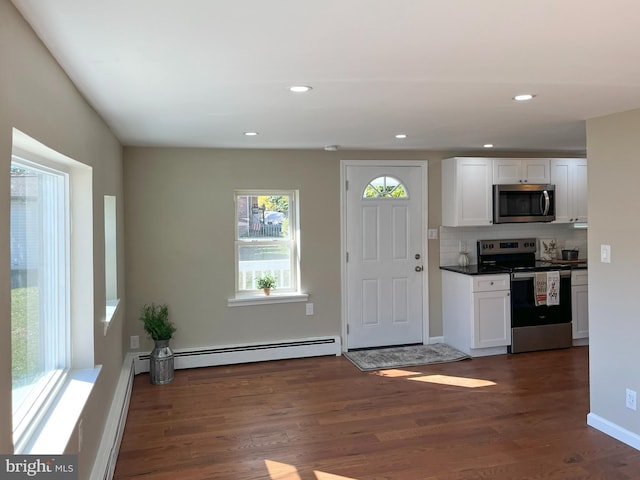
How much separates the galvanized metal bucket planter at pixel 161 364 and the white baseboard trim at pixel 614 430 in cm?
348

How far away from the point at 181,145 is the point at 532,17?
3.75 meters

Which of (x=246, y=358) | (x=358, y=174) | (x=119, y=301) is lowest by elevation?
(x=246, y=358)

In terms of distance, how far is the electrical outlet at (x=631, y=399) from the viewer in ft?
10.9

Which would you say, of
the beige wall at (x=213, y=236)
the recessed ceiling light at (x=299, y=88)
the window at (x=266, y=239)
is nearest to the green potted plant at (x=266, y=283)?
the window at (x=266, y=239)

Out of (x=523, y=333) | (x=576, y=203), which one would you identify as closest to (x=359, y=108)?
(x=523, y=333)

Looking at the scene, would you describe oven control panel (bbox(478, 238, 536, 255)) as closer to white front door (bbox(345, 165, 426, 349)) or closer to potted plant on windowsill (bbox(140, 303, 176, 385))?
white front door (bbox(345, 165, 426, 349))

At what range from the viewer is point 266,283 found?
5328 millimetres

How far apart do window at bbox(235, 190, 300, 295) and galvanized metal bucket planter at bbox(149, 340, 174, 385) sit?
0.96 meters

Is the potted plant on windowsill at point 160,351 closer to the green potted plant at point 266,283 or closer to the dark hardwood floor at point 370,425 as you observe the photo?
the dark hardwood floor at point 370,425

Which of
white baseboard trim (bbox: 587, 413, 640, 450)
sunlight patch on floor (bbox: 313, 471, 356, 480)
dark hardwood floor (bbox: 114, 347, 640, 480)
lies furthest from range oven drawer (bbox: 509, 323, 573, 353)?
sunlight patch on floor (bbox: 313, 471, 356, 480)

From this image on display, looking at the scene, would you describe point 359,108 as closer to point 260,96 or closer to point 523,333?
point 260,96

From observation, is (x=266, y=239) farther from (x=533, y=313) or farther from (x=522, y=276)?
(x=533, y=313)

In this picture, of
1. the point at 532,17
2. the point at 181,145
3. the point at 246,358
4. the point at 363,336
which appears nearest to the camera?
the point at 532,17

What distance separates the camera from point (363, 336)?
18.5ft
